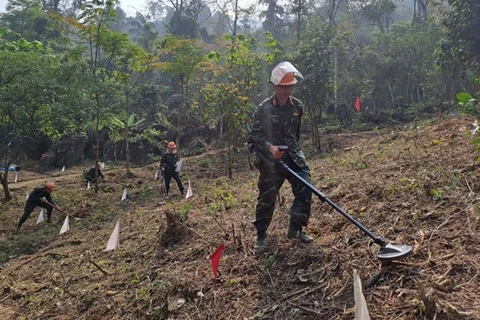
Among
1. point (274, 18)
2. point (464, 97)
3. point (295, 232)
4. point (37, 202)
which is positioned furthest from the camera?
point (274, 18)

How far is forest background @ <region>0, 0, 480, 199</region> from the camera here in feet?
39.2

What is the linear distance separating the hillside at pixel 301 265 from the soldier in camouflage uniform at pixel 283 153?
264mm

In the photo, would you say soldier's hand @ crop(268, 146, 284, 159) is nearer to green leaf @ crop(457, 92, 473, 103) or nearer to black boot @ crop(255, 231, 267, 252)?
black boot @ crop(255, 231, 267, 252)

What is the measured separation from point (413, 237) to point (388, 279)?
635 millimetres

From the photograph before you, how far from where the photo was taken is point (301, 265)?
333 cm

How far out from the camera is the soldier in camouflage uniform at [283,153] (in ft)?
12.2

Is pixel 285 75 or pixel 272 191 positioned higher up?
pixel 285 75

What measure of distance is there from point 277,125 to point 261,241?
116 cm

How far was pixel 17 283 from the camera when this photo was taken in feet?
17.1

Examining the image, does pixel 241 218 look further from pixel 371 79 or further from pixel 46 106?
pixel 371 79

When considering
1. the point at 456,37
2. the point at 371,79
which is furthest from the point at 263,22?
the point at 456,37

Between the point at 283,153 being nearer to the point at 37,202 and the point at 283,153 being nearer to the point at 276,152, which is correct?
the point at 276,152

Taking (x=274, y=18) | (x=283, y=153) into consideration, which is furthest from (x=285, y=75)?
(x=274, y=18)

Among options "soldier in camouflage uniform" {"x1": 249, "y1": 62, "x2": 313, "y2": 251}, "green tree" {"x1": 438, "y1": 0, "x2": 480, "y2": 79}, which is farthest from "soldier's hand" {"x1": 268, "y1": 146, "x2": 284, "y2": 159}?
"green tree" {"x1": 438, "y1": 0, "x2": 480, "y2": 79}
